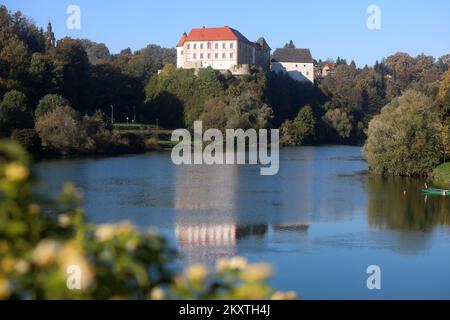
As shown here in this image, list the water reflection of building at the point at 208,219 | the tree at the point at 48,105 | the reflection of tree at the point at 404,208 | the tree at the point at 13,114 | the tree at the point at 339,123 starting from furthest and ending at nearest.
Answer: the tree at the point at 339,123, the tree at the point at 48,105, the tree at the point at 13,114, the reflection of tree at the point at 404,208, the water reflection of building at the point at 208,219

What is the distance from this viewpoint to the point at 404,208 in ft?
61.2

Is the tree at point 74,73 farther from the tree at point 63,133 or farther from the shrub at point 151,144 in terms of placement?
the tree at point 63,133

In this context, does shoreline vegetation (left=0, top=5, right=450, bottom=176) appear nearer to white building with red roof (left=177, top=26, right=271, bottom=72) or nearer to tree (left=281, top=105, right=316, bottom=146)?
tree (left=281, top=105, right=316, bottom=146)

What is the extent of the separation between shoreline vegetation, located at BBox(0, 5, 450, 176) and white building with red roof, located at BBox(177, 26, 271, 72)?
3.14 m

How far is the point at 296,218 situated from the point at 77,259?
15.0 m

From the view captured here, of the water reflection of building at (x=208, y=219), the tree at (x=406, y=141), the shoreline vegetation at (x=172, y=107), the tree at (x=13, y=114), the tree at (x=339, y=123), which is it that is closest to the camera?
the water reflection of building at (x=208, y=219)

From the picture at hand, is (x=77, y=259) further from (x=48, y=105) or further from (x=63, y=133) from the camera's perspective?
Result: (x=48, y=105)

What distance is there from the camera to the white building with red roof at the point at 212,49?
59.7m

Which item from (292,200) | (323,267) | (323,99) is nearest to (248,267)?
(323,267)

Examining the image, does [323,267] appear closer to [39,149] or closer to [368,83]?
[39,149]

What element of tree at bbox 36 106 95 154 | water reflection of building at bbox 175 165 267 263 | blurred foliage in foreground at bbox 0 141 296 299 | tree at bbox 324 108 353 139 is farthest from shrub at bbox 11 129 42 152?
blurred foliage in foreground at bbox 0 141 296 299

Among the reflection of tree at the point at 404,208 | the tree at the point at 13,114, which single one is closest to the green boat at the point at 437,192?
the reflection of tree at the point at 404,208

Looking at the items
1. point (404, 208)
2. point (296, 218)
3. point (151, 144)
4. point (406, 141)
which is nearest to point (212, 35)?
point (151, 144)

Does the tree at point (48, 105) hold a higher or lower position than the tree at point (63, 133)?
higher
